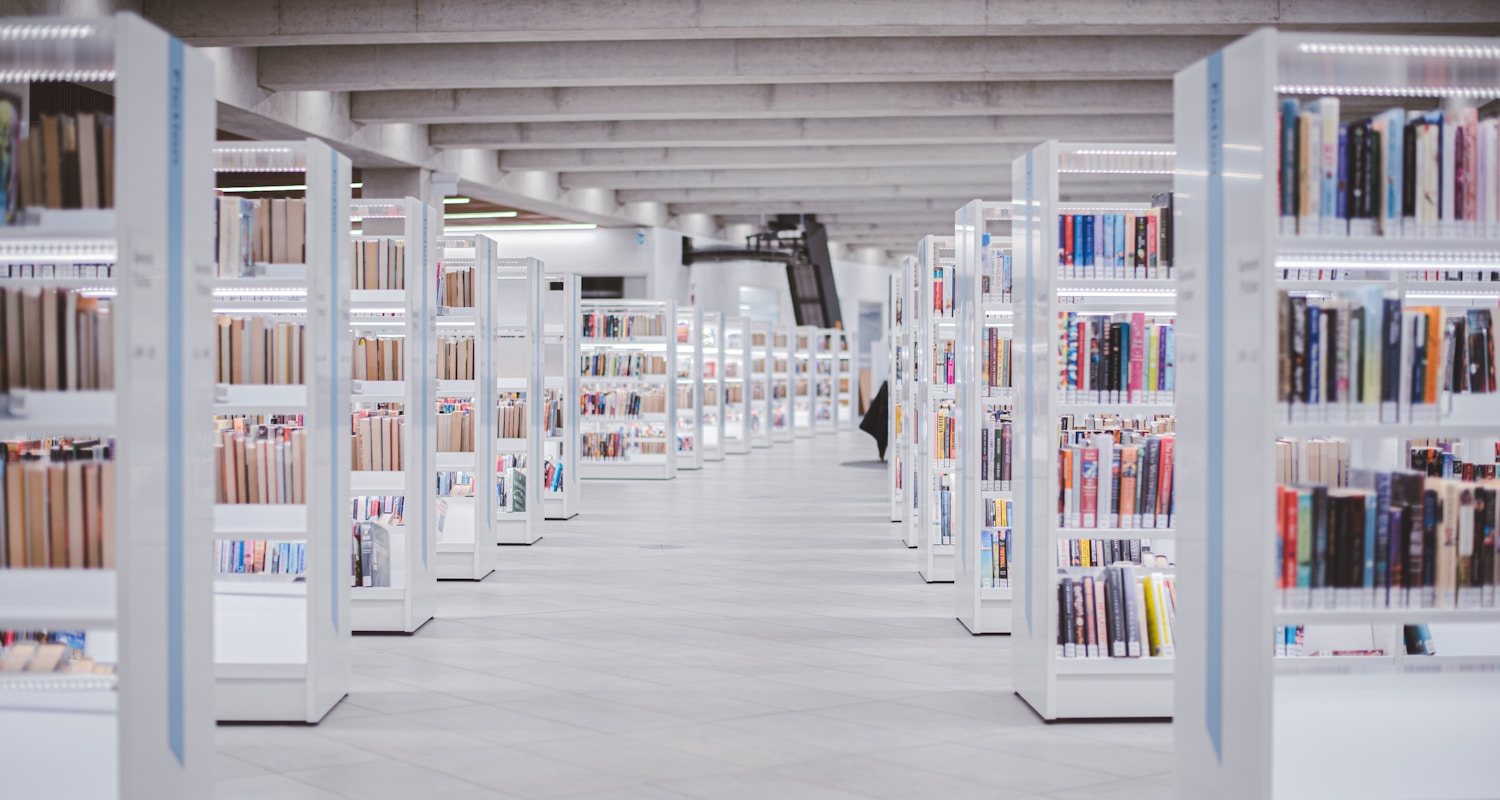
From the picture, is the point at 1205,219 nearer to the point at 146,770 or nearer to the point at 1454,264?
the point at 1454,264

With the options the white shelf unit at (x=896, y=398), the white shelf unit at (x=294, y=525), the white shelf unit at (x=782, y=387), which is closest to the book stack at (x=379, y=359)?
the white shelf unit at (x=294, y=525)

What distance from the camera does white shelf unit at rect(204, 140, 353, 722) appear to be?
5215 mm

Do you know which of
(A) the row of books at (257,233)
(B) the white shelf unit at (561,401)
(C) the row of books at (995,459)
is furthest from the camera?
(B) the white shelf unit at (561,401)

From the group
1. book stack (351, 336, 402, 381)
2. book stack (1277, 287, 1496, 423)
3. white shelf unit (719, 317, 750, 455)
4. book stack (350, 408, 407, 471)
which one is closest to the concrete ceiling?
book stack (351, 336, 402, 381)

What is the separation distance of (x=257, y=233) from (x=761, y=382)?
18107 mm

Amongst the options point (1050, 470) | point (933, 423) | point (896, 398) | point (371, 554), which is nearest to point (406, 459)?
point (371, 554)

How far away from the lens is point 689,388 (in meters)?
17.9

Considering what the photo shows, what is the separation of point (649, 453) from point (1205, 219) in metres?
13.2

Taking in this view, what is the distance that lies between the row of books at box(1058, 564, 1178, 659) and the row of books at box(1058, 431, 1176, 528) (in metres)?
0.22

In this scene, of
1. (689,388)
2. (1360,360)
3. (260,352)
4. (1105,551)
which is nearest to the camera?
(1360,360)

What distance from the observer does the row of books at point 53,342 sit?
3490 millimetres

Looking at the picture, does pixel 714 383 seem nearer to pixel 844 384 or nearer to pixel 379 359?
pixel 844 384

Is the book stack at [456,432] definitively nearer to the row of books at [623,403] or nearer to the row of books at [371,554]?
the row of books at [371,554]

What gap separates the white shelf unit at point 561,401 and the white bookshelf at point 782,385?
35.1ft
